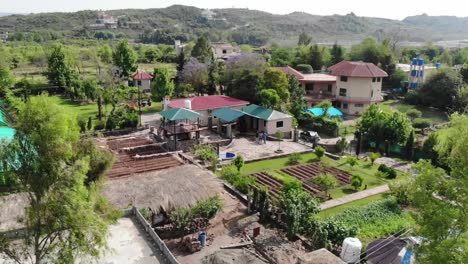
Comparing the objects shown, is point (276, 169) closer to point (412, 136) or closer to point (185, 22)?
point (412, 136)

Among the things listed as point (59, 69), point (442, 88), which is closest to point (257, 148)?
point (442, 88)

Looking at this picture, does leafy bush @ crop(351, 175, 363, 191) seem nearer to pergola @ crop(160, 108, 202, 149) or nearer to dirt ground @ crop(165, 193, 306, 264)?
dirt ground @ crop(165, 193, 306, 264)

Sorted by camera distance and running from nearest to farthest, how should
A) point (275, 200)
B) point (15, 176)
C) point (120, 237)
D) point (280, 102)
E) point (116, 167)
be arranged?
point (15, 176)
point (120, 237)
point (275, 200)
point (116, 167)
point (280, 102)

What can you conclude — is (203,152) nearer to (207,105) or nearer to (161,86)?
(207,105)

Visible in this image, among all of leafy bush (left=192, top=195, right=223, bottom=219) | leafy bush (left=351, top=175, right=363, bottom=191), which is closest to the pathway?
leafy bush (left=351, top=175, right=363, bottom=191)

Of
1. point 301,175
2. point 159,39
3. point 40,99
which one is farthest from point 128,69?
point 159,39
